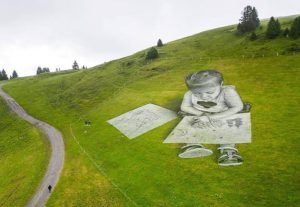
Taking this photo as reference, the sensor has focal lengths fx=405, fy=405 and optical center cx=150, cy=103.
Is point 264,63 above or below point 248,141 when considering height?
above

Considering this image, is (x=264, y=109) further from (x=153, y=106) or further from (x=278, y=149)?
(x=153, y=106)

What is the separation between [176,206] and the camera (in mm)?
51875

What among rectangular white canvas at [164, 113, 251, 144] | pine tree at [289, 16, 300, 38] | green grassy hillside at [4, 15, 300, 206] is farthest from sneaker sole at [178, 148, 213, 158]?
pine tree at [289, 16, 300, 38]

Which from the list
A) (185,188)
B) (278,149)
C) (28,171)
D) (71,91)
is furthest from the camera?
(71,91)

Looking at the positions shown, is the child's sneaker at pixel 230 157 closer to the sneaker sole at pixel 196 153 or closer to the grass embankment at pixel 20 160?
the sneaker sole at pixel 196 153

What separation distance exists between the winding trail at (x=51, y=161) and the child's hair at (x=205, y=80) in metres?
31.2

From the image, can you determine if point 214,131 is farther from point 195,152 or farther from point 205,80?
point 205,80

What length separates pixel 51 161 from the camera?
75500 mm

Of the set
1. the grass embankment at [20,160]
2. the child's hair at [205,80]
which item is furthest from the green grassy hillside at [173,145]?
the grass embankment at [20,160]

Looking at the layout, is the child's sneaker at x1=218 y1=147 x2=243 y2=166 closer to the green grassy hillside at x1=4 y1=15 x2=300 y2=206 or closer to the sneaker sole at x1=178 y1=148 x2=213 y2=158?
the green grassy hillside at x1=4 y1=15 x2=300 y2=206

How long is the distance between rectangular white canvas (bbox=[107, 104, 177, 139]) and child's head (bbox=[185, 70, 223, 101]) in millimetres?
7420

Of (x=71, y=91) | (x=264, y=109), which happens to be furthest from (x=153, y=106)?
(x=71, y=91)

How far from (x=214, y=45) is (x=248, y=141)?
80324mm

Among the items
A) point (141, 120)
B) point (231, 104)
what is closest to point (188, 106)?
point (231, 104)
